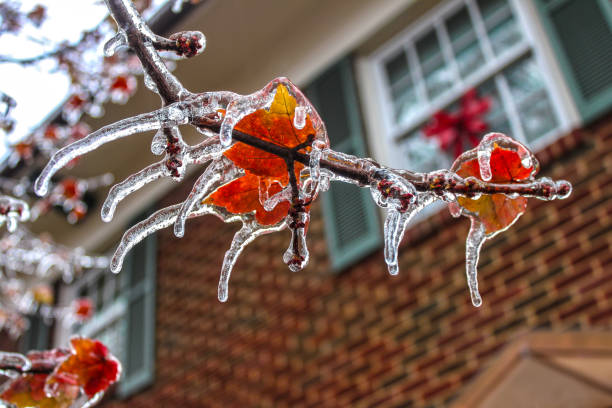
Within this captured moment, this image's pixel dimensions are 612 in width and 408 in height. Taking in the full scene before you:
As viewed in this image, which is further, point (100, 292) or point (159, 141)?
point (100, 292)

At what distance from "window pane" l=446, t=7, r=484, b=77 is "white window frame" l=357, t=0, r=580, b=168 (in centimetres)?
5

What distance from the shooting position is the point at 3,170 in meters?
6.75

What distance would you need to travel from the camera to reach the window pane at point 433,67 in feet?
17.2

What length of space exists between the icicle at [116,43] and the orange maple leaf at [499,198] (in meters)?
0.51

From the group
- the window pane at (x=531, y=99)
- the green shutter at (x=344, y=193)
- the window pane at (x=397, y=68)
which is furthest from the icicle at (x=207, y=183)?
the window pane at (x=397, y=68)

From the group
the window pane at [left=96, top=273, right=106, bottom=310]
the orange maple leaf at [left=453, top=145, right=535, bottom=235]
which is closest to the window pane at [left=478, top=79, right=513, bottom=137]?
the orange maple leaf at [left=453, top=145, right=535, bottom=235]

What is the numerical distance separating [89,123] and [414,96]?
3.32 meters

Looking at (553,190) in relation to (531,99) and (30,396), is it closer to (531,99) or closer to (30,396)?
(30,396)

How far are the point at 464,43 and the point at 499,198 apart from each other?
4.44 meters

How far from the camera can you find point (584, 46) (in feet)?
13.8

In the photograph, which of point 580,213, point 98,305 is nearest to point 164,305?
point 98,305

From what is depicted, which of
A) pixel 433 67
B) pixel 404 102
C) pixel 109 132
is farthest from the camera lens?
pixel 404 102

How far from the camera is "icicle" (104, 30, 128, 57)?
82 centimetres

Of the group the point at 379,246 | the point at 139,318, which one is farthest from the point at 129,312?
the point at 379,246
